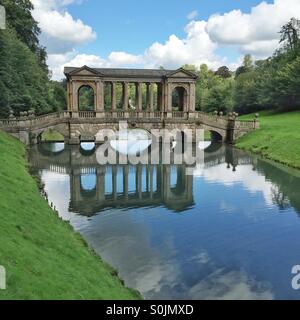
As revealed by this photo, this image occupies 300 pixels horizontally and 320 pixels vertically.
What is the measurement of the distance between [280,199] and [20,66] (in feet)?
164

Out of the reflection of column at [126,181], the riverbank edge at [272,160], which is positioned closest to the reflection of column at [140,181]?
the reflection of column at [126,181]

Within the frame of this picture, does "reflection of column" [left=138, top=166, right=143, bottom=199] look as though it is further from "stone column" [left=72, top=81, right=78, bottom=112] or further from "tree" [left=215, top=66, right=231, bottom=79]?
"tree" [left=215, top=66, right=231, bottom=79]

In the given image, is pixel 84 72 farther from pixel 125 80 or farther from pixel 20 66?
pixel 20 66

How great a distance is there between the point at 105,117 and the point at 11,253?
50.5 meters

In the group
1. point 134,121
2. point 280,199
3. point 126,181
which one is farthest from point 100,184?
point 134,121

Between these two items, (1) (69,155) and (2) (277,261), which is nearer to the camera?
(2) (277,261)

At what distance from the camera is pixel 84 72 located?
202ft

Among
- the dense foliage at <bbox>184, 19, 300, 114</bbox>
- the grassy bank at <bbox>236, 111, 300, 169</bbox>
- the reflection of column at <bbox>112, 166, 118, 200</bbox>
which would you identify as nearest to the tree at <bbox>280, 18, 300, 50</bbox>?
the dense foliage at <bbox>184, 19, 300, 114</bbox>

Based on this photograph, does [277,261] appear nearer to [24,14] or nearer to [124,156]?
[124,156]

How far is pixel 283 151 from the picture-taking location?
4944cm

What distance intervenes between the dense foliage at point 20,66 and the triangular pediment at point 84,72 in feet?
25.6

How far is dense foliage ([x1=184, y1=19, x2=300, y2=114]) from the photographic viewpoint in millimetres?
85500

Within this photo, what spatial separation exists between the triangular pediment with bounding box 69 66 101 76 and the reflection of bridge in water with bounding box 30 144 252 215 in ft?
39.4
